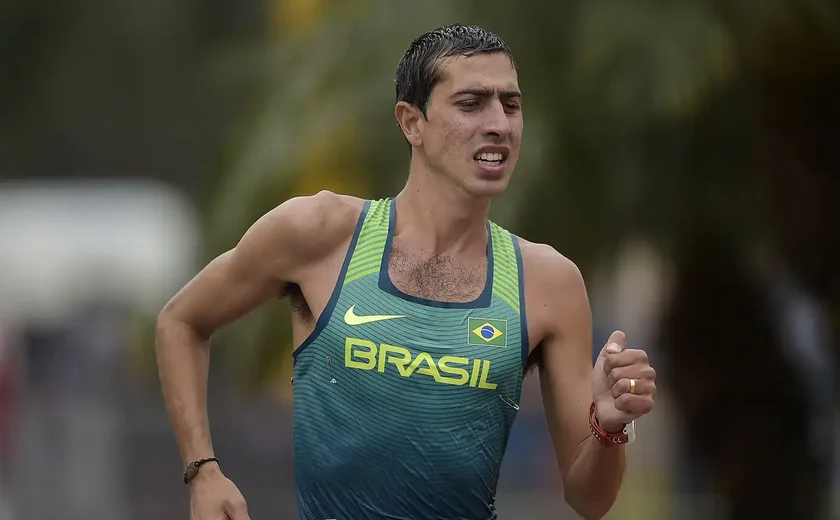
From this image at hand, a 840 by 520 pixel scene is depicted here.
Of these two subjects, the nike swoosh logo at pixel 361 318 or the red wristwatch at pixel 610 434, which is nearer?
the red wristwatch at pixel 610 434

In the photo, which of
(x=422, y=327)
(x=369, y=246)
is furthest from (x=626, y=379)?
(x=369, y=246)

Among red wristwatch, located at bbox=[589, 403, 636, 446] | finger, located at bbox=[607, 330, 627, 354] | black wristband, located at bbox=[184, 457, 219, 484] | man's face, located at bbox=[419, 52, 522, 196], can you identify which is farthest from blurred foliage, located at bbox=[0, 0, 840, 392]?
→ finger, located at bbox=[607, 330, 627, 354]

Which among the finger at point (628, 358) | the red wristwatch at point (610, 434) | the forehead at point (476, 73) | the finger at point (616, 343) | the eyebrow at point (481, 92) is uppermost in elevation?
the forehead at point (476, 73)

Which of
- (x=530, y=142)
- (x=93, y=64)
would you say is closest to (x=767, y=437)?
(x=530, y=142)

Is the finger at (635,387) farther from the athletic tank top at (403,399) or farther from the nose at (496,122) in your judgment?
the nose at (496,122)

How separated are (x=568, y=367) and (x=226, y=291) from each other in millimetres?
939

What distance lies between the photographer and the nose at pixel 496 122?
4258mm

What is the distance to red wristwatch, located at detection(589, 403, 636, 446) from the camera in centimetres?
407

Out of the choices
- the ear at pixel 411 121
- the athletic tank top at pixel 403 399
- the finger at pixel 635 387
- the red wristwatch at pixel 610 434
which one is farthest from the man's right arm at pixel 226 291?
the finger at pixel 635 387

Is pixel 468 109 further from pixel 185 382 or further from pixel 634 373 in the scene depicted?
pixel 185 382

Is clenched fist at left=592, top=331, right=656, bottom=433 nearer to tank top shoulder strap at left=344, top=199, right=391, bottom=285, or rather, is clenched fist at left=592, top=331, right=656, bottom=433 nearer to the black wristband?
tank top shoulder strap at left=344, top=199, right=391, bottom=285

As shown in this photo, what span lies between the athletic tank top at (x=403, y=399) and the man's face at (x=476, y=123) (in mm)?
315

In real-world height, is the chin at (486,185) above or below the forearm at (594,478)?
above

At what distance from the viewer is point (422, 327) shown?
13.9 feet
